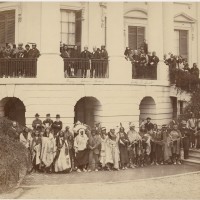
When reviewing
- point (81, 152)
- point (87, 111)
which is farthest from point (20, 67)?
point (81, 152)

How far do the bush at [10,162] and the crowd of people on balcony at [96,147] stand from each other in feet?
8.09

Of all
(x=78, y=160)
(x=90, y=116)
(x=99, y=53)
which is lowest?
(x=78, y=160)

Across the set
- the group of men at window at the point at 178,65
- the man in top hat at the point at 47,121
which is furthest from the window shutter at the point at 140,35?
the man in top hat at the point at 47,121

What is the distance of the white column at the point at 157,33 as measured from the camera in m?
24.6

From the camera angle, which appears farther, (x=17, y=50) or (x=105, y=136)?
(x=17, y=50)

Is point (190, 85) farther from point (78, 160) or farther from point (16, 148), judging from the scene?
point (16, 148)

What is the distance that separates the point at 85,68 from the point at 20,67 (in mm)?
2995

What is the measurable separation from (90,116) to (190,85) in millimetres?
5164

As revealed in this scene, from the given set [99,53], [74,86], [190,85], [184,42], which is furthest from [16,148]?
[184,42]

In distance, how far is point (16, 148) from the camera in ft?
48.0

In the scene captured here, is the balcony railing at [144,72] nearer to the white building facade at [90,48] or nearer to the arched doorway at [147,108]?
the white building facade at [90,48]

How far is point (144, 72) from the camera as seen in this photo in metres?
23.9

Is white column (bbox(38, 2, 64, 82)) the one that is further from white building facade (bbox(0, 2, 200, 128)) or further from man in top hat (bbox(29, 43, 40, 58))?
man in top hat (bbox(29, 43, 40, 58))

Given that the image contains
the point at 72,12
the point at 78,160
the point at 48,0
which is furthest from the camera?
the point at 72,12
